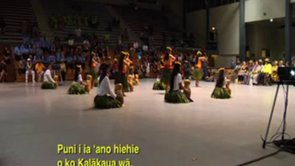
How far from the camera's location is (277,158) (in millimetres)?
4285

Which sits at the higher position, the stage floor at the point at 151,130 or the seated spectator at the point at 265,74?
the seated spectator at the point at 265,74

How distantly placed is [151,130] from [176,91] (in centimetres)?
361

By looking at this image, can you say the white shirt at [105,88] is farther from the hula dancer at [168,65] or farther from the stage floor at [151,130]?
the hula dancer at [168,65]

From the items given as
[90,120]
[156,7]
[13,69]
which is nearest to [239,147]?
[90,120]

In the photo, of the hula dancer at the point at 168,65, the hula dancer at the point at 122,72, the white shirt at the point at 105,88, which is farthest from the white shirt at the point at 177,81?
the hula dancer at the point at 168,65

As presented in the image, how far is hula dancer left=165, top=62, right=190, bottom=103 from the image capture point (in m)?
9.20

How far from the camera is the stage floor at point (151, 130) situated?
4293mm

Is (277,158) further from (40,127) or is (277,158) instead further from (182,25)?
(182,25)

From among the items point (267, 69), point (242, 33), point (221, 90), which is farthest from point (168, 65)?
point (242, 33)

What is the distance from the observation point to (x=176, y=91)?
934 cm

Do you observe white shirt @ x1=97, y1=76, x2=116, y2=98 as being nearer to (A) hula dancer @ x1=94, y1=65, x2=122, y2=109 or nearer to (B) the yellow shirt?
(A) hula dancer @ x1=94, y1=65, x2=122, y2=109

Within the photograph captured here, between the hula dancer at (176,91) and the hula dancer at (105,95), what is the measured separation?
5.20 feet

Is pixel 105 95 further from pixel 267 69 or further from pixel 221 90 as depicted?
pixel 267 69

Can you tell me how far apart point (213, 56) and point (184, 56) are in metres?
3.34
